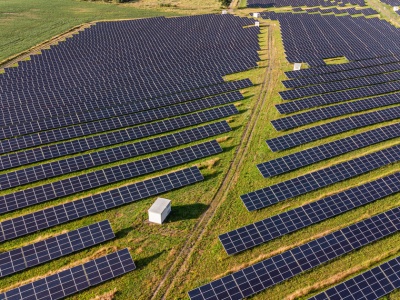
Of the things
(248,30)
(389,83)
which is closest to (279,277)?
(389,83)

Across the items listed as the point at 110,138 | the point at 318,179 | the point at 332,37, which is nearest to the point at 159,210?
the point at 110,138

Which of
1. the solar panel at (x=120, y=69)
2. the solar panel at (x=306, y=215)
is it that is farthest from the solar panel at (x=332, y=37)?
the solar panel at (x=306, y=215)

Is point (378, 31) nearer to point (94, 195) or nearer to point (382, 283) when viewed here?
point (382, 283)

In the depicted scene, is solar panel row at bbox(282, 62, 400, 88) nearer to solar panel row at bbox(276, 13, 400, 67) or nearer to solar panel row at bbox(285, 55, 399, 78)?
solar panel row at bbox(285, 55, 399, 78)

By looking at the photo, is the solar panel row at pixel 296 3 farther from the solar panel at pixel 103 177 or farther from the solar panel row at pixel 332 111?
the solar panel at pixel 103 177

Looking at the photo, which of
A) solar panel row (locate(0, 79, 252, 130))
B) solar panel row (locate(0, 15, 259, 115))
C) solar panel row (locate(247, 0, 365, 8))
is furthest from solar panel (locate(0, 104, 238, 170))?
solar panel row (locate(247, 0, 365, 8))

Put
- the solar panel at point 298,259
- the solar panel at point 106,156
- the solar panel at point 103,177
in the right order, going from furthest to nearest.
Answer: the solar panel at point 106,156
the solar panel at point 103,177
the solar panel at point 298,259
